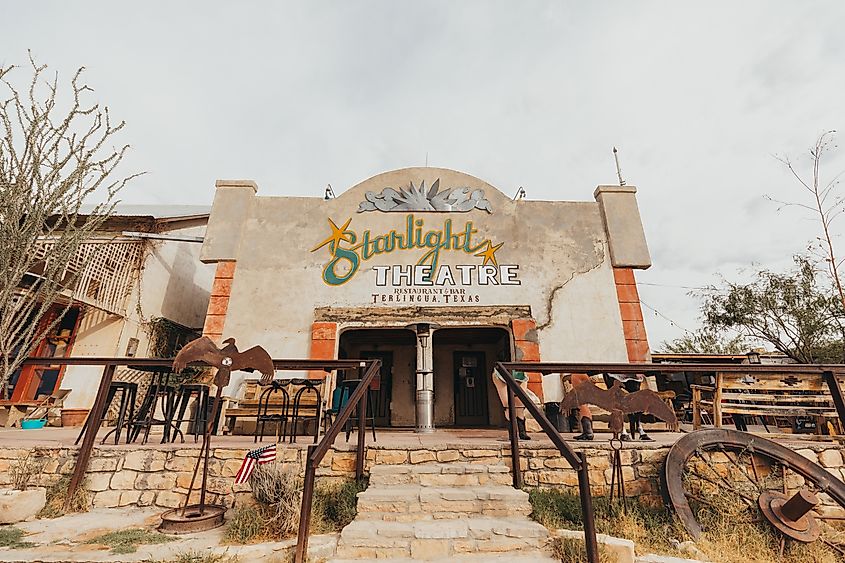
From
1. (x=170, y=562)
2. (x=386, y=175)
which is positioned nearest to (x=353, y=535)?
(x=170, y=562)

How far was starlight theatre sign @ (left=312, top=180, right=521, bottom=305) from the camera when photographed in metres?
8.52

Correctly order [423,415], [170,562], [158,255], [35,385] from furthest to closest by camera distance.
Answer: [158,255]
[35,385]
[423,415]
[170,562]

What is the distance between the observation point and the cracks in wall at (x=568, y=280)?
8.22 meters

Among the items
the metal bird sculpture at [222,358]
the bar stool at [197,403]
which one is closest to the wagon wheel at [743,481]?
the metal bird sculpture at [222,358]

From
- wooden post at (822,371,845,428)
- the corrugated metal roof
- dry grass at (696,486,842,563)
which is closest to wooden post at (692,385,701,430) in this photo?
wooden post at (822,371,845,428)

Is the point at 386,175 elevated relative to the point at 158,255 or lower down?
elevated

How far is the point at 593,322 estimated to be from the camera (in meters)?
8.24

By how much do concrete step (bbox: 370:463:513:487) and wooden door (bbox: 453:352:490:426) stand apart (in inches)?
275

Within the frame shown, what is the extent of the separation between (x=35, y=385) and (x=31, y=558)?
8622 millimetres

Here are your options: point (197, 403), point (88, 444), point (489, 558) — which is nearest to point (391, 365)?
point (197, 403)

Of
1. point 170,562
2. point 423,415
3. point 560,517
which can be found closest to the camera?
point 170,562

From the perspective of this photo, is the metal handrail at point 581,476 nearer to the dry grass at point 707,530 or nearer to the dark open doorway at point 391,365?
the dry grass at point 707,530

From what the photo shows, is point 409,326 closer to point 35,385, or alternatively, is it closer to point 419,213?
point 419,213

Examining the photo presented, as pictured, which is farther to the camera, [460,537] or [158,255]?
[158,255]
